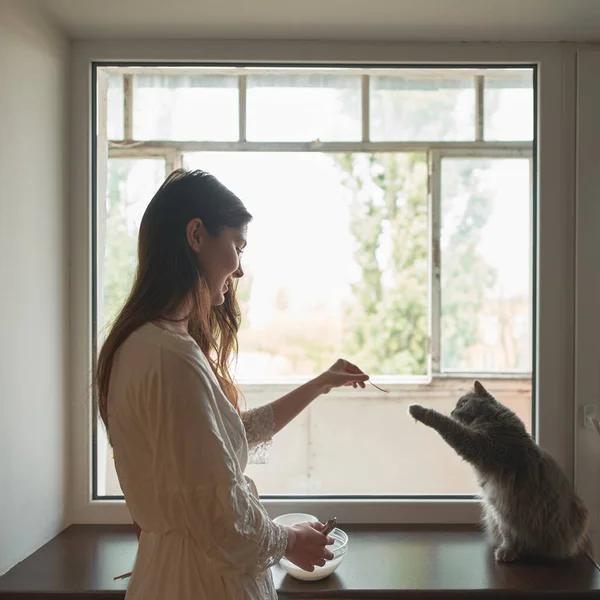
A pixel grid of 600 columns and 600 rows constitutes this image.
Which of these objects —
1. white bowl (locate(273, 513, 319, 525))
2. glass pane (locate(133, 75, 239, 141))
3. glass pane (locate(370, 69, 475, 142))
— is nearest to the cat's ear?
white bowl (locate(273, 513, 319, 525))

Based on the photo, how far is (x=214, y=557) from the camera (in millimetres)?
698

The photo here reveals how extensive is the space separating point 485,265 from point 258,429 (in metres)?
2.21

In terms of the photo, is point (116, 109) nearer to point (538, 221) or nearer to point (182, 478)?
point (538, 221)

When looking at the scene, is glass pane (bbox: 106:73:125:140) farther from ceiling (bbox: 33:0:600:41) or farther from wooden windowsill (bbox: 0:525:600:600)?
wooden windowsill (bbox: 0:525:600:600)

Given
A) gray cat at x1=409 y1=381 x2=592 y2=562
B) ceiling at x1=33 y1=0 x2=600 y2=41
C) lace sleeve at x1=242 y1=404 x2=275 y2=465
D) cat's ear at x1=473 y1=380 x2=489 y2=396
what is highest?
ceiling at x1=33 y1=0 x2=600 y2=41

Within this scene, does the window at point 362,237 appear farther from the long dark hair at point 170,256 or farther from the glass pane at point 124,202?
the long dark hair at point 170,256

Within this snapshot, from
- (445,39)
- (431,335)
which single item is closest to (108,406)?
(445,39)

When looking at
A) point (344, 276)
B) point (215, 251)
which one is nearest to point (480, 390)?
point (215, 251)

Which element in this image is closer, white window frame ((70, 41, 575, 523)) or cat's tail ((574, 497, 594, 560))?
cat's tail ((574, 497, 594, 560))

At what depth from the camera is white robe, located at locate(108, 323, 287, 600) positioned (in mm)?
674

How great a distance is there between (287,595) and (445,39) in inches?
49.6

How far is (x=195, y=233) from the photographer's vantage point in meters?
0.78

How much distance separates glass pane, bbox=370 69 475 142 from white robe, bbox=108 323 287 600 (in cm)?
215

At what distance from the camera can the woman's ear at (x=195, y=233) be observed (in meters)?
0.78
